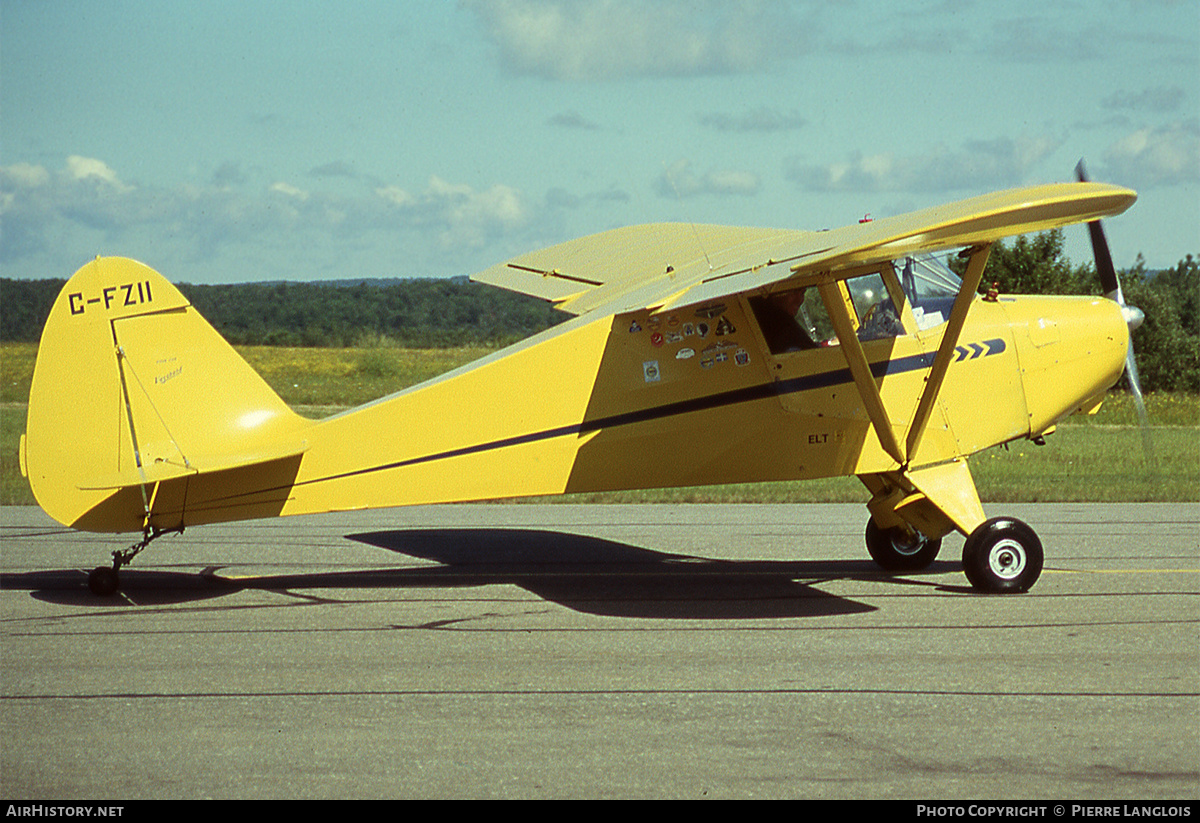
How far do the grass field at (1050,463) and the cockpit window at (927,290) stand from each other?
484 cm

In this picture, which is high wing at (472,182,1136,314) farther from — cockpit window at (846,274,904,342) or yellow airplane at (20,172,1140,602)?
cockpit window at (846,274,904,342)

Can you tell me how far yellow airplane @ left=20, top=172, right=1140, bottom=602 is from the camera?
8812 mm

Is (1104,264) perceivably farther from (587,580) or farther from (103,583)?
(103,583)

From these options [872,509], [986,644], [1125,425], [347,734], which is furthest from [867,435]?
[1125,425]

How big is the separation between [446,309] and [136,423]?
54.0 meters

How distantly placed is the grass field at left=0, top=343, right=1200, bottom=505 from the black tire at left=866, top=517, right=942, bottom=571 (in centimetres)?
400

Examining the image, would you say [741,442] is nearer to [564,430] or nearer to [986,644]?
[564,430]

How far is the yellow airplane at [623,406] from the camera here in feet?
28.9

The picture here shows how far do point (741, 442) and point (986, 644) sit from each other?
2.60m

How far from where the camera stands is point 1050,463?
1981 cm

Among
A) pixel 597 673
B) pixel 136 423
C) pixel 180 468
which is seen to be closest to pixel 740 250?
pixel 597 673

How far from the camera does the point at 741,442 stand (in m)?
9.36

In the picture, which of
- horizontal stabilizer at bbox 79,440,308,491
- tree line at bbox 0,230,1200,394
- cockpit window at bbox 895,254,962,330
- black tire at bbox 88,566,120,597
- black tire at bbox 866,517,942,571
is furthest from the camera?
tree line at bbox 0,230,1200,394

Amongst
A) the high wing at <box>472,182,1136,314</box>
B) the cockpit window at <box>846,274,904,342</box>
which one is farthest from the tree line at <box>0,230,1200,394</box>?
the cockpit window at <box>846,274,904,342</box>
